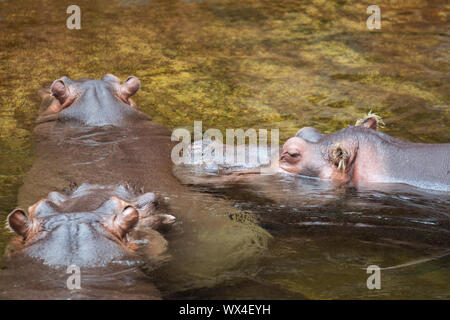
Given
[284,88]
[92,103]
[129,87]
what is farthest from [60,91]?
[284,88]

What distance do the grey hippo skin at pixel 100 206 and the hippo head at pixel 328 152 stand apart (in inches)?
33.9

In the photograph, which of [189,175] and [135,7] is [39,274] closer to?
[189,175]

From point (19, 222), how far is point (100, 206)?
51 cm

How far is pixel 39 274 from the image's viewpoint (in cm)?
372

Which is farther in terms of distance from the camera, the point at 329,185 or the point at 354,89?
the point at 354,89

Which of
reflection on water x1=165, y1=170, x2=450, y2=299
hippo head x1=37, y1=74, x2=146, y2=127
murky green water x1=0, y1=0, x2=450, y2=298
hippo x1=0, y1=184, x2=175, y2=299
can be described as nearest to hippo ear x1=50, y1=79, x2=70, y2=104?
hippo head x1=37, y1=74, x2=146, y2=127

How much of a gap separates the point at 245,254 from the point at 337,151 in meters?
1.53

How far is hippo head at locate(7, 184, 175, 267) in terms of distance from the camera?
3.84m

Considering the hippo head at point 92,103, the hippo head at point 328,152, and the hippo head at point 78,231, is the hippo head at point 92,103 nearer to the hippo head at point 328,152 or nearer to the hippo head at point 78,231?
the hippo head at point 328,152

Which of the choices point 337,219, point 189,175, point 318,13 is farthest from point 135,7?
point 337,219

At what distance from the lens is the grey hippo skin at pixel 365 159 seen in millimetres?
5516

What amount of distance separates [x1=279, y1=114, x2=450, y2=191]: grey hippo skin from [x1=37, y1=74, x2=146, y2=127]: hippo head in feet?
5.99

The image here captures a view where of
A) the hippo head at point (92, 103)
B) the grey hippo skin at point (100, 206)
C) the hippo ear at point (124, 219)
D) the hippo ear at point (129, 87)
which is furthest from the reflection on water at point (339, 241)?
the hippo ear at point (129, 87)
